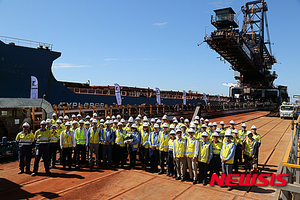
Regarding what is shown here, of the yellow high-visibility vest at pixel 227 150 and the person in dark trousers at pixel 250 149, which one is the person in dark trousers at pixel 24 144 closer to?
the yellow high-visibility vest at pixel 227 150

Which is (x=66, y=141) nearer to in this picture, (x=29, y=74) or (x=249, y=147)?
(x=249, y=147)

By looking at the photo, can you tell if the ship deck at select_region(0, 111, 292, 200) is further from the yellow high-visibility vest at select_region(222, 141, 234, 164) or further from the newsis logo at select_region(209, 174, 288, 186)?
the yellow high-visibility vest at select_region(222, 141, 234, 164)

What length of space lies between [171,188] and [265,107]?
46643 mm

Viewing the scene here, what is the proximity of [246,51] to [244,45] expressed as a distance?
1300 millimetres

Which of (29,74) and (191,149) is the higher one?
(29,74)

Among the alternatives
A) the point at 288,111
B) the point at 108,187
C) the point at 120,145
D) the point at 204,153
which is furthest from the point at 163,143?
the point at 288,111

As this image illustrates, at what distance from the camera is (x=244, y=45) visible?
32000 millimetres

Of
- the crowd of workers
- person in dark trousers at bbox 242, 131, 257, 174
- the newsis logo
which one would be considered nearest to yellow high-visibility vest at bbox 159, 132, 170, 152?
the crowd of workers

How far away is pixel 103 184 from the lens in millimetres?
6309

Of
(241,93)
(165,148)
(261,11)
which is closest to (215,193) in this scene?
(165,148)

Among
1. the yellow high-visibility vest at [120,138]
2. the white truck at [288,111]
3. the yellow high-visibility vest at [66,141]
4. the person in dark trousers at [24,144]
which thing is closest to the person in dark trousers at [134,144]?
the yellow high-visibility vest at [120,138]

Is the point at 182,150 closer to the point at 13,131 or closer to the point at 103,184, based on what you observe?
the point at 103,184

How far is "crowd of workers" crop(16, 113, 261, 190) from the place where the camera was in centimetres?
639

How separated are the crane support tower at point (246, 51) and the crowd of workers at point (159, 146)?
21499mm
